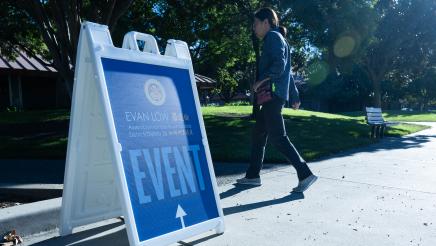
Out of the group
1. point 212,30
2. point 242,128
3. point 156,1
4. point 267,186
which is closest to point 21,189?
point 267,186

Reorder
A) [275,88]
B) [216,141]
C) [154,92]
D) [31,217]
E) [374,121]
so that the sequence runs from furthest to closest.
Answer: [374,121], [216,141], [275,88], [31,217], [154,92]

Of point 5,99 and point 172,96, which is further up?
point 5,99

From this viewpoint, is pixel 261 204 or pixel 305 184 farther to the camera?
pixel 305 184

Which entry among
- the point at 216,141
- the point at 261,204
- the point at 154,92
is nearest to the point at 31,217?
the point at 154,92

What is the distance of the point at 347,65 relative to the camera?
64.6 ft

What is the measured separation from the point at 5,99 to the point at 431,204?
907 inches

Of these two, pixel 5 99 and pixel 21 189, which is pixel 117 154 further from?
pixel 5 99

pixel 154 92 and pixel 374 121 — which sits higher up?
pixel 154 92

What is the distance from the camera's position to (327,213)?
4508mm

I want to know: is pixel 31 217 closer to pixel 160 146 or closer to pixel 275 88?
pixel 160 146

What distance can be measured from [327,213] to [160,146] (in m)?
1.97

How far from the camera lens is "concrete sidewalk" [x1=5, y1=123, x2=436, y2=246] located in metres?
3.75

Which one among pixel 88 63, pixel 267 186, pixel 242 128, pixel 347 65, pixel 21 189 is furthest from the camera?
pixel 347 65

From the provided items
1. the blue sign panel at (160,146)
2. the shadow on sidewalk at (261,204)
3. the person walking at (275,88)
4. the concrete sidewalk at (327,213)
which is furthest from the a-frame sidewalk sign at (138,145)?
the person walking at (275,88)
